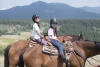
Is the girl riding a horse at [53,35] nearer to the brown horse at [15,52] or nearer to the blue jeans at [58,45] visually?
the blue jeans at [58,45]

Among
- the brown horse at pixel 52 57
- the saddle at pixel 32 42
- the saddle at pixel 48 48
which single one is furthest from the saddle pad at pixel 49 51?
the saddle at pixel 32 42

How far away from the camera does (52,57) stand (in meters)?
8.01

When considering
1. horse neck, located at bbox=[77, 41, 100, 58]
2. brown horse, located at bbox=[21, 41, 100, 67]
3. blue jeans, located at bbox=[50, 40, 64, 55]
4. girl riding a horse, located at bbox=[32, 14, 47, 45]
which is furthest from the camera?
girl riding a horse, located at bbox=[32, 14, 47, 45]

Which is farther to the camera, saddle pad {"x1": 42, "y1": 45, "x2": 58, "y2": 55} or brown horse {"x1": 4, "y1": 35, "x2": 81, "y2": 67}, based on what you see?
brown horse {"x1": 4, "y1": 35, "x2": 81, "y2": 67}

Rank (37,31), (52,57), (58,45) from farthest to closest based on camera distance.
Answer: (37,31)
(58,45)
(52,57)

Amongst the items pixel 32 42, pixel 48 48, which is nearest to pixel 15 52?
pixel 32 42

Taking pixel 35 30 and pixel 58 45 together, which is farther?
pixel 35 30

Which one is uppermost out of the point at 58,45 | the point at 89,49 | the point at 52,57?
the point at 58,45

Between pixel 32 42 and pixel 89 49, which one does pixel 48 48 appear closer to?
pixel 32 42

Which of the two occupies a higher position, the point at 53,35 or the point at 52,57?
the point at 53,35

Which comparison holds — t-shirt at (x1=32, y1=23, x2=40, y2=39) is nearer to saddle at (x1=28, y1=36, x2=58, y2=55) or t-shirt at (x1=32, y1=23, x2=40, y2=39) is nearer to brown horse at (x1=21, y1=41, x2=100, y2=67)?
saddle at (x1=28, y1=36, x2=58, y2=55)

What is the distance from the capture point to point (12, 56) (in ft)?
28.2

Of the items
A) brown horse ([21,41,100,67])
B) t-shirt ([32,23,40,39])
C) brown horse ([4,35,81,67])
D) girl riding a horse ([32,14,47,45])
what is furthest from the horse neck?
brown horse ([4,35,81,67])

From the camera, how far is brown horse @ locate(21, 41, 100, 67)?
7.89 metres
